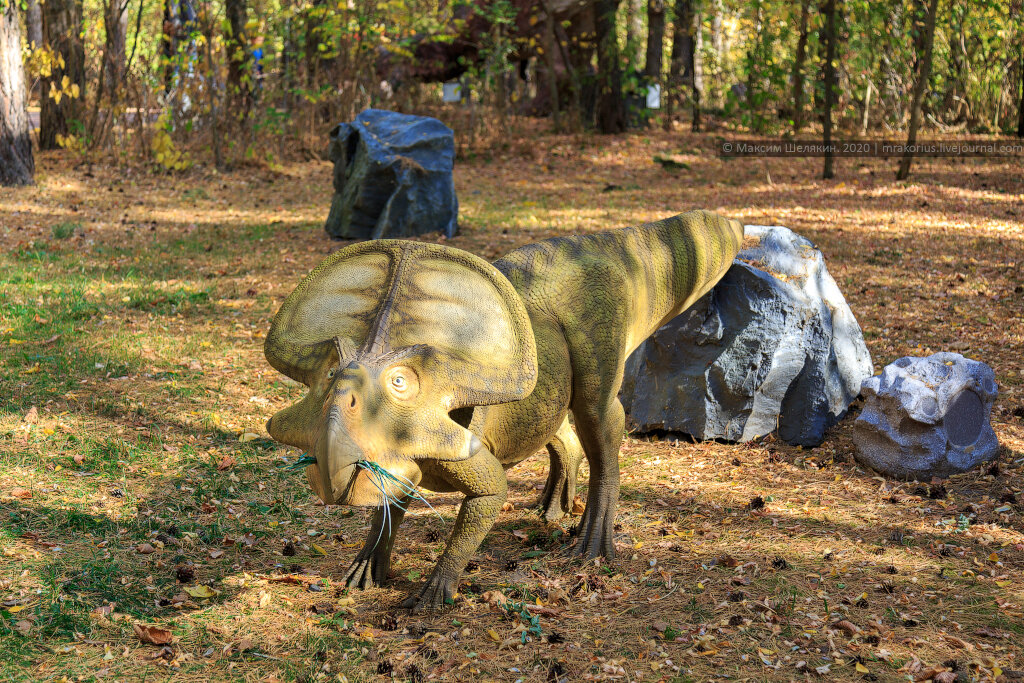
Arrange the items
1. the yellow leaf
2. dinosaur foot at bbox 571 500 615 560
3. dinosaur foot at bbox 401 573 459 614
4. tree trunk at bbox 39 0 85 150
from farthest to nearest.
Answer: tree trunk at bbox 39 0 85 150 < dinosaur foot at bbox 571 500 615 560 < the yellow leaf < dinosaur foot at bbox 401 573 459 614

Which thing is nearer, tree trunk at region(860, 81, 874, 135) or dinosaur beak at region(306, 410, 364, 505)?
dinosaur beak at region(306, 410, 364, 505)

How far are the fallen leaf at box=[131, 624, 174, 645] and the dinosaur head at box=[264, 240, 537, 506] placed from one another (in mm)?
1205

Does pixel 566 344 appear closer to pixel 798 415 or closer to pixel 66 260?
pixel 798 415

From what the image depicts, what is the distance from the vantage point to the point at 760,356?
574cm

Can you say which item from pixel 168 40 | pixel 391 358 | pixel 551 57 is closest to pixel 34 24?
pixel 168 40

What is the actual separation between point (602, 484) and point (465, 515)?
0.97 meters

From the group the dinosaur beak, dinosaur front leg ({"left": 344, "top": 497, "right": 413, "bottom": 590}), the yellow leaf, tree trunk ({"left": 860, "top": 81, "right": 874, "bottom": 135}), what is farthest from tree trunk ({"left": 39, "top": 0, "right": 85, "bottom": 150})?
tree trunk ({"left": 860, "top": 81, "right": 874, "bottom": 135})

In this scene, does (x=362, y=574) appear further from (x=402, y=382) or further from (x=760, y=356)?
(x=760, y=356)

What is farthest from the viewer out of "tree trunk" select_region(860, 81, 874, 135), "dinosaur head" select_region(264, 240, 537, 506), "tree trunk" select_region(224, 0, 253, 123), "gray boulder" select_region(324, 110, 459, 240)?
"tree trunk" select_region(860, 81, 874, 135)

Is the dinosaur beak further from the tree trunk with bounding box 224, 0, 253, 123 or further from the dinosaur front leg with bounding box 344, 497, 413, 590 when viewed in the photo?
the tree trunk with bounding box 224, 0, 253, 123

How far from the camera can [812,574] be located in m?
4.30

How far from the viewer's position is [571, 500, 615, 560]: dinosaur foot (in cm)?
445

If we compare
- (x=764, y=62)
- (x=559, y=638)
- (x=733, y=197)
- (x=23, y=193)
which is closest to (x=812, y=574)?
(x=559, y=638)

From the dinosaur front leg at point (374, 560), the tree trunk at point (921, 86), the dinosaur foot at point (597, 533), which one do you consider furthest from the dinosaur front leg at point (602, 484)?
the tree trunk at point (921, 86)
